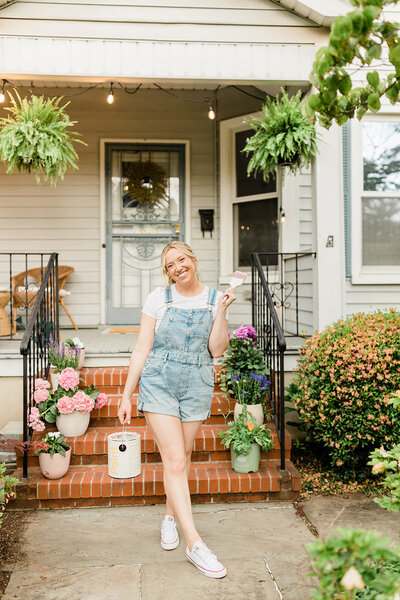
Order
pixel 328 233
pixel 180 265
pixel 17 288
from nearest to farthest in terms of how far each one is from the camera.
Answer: pixel 180 265
pixel 328 233
pixel 17 288

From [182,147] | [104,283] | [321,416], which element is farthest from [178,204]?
[321,416]

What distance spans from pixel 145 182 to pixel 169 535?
14.5 ft

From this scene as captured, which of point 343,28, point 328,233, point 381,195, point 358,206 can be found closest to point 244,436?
point 328,233

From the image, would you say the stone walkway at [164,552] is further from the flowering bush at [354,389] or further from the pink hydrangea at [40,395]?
the pink hydrangea at [40,395]

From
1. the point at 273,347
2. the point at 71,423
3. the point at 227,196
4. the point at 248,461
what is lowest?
the point at 248,461

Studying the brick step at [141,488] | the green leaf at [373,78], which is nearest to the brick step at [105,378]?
the brick step at [141,488]

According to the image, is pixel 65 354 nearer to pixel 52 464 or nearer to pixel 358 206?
pixel 52 464

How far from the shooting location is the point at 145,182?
6168 millimetres

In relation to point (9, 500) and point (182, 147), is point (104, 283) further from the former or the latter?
point (9, 500)

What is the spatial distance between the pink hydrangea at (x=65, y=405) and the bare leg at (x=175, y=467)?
123cm

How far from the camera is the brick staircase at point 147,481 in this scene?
3.23 m

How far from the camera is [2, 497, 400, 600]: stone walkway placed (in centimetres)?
235

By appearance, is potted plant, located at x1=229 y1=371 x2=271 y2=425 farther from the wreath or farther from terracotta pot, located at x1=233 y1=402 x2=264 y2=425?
the wreath

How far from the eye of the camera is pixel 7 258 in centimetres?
601
